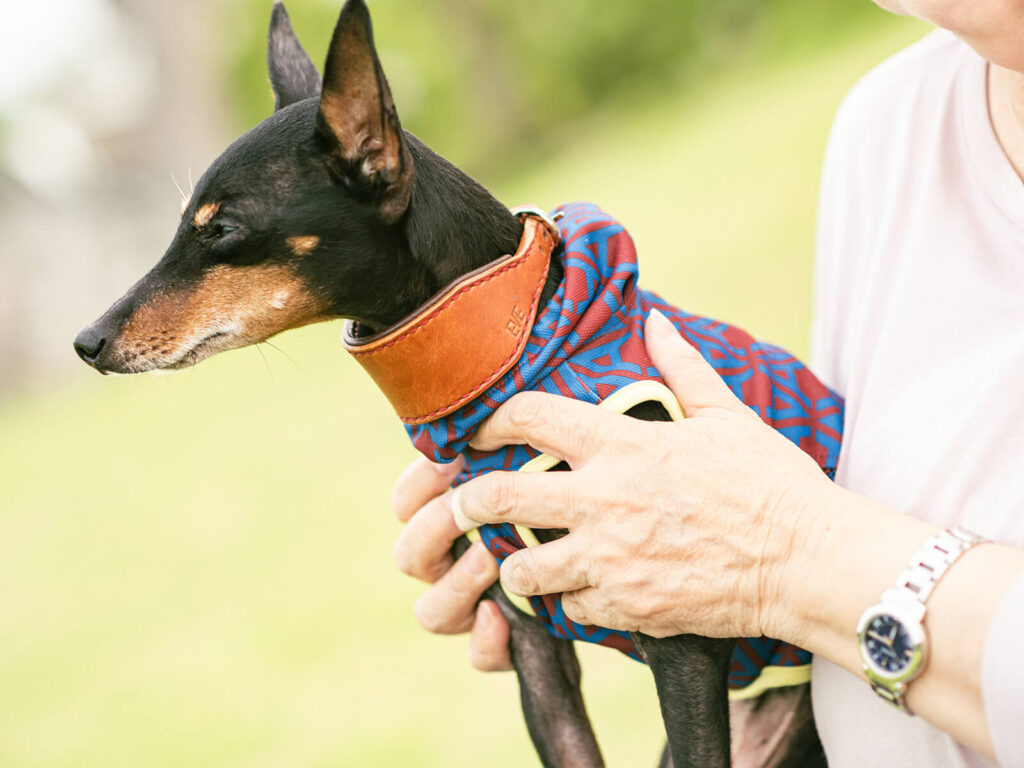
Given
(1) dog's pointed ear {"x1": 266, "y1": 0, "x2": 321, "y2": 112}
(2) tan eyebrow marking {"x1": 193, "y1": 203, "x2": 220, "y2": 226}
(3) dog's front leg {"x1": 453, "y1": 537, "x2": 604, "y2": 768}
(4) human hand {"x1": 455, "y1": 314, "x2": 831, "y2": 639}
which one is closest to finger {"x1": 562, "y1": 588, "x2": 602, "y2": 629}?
(4) human hand {"x1": 455, "y1": 314, "x2": 831, "y2": 639}

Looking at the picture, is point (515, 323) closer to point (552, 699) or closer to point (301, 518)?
point (552, 699)

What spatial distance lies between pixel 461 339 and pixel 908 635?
0.55 metres

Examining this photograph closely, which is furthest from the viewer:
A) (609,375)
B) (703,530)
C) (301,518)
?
(301,518)

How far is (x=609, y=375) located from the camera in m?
1.12

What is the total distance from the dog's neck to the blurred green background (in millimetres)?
265

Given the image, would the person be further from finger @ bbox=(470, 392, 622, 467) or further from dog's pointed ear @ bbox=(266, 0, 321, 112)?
dog's pointed ear @ bbox=(266, 0, 321, 112)

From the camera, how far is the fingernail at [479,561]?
4.28ft

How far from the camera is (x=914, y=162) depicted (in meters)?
1.22

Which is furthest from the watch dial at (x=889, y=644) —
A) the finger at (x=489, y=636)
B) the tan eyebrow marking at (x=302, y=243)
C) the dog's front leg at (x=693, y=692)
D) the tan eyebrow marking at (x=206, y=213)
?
the tan eyebrow marking at (x=206, y=213)

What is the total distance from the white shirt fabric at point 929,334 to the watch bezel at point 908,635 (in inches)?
2.4

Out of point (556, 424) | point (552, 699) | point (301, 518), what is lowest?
point (301, 518)

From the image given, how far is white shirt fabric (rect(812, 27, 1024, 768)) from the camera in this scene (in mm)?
967

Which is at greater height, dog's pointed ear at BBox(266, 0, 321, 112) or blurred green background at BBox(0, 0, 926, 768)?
dog's pointed ear at BBox(266, 0, 321, 112)

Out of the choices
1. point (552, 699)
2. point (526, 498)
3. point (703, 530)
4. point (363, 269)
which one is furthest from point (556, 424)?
point (552, 699)
